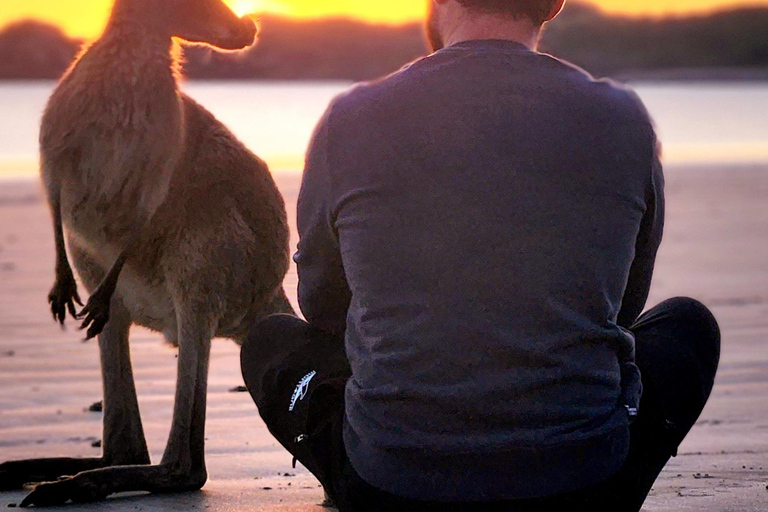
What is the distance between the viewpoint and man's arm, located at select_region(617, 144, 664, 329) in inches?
80.4

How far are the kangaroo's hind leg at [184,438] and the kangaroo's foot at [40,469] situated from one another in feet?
0.68

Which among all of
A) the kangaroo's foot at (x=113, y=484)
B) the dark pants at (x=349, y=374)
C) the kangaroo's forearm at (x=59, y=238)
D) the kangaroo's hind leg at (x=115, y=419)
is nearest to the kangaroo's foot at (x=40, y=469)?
the kangaroo's hind leg at (x=115, y=419)

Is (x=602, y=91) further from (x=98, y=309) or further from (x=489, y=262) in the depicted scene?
(x=98, y=309)

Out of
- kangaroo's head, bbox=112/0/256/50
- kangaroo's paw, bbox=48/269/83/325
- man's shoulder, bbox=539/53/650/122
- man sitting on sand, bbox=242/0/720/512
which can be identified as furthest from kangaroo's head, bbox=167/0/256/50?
man's shoulder, bbox=539/53/650/122

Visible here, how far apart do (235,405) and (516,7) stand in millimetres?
2102

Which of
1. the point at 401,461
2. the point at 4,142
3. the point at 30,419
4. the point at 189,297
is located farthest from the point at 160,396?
the point at 4,142

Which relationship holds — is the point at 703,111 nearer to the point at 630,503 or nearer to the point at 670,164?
the point at 670,164

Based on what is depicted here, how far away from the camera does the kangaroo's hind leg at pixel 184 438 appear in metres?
2.70

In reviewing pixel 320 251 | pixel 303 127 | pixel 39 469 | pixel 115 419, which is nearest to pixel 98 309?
pixel 115 419

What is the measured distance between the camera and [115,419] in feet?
9.63

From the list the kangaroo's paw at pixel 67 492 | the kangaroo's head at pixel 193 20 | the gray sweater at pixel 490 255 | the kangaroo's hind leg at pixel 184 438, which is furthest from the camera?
the kangaroo's head at pixel 193 20

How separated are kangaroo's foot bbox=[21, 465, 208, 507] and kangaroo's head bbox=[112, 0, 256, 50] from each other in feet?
3.27

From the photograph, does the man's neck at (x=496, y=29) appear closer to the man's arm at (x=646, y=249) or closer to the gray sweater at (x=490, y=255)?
the gray sweater at (x=490, y=255)

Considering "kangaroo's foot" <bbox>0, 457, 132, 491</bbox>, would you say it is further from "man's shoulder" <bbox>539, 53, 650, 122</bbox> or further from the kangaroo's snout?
"man's shoulder" <bbox>539, 53, 650, 122</bbox>
